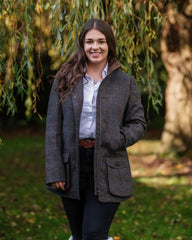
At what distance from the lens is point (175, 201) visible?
231 inches

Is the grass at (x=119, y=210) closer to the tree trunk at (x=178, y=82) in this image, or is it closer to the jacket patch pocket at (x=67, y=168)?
the tree trunk at (x=178, y=82)

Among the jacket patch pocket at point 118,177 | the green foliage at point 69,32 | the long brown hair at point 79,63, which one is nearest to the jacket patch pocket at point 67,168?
the jacket patch pocket at point 118,177

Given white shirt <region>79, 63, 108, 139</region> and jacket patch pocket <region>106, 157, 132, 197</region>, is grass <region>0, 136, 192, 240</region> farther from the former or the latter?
white shirt <region>79, 63, 108, 139</region>

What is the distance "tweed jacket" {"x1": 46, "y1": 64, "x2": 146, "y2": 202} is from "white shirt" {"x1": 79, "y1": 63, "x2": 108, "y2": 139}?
0.04 m

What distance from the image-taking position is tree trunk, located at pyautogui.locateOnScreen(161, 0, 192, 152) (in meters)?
7.91

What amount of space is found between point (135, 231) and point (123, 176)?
209 centimetres

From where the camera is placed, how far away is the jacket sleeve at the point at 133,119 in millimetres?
2684

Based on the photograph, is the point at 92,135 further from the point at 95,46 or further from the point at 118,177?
the point at 95,46

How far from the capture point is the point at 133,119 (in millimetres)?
2730

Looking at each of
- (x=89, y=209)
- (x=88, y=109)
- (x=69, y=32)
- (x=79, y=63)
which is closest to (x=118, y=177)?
(x=89, y=209)

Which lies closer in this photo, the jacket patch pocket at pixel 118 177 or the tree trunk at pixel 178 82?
the jacket patch pocket at pixel 118 177

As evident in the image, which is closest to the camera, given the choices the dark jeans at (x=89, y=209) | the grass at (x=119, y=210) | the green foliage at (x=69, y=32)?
the dark jeans at (x=89, y=209)

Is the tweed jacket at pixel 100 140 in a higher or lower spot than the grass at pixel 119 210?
higher

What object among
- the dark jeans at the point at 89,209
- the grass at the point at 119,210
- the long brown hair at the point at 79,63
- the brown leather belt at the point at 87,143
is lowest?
the grass at the point at 119,210
